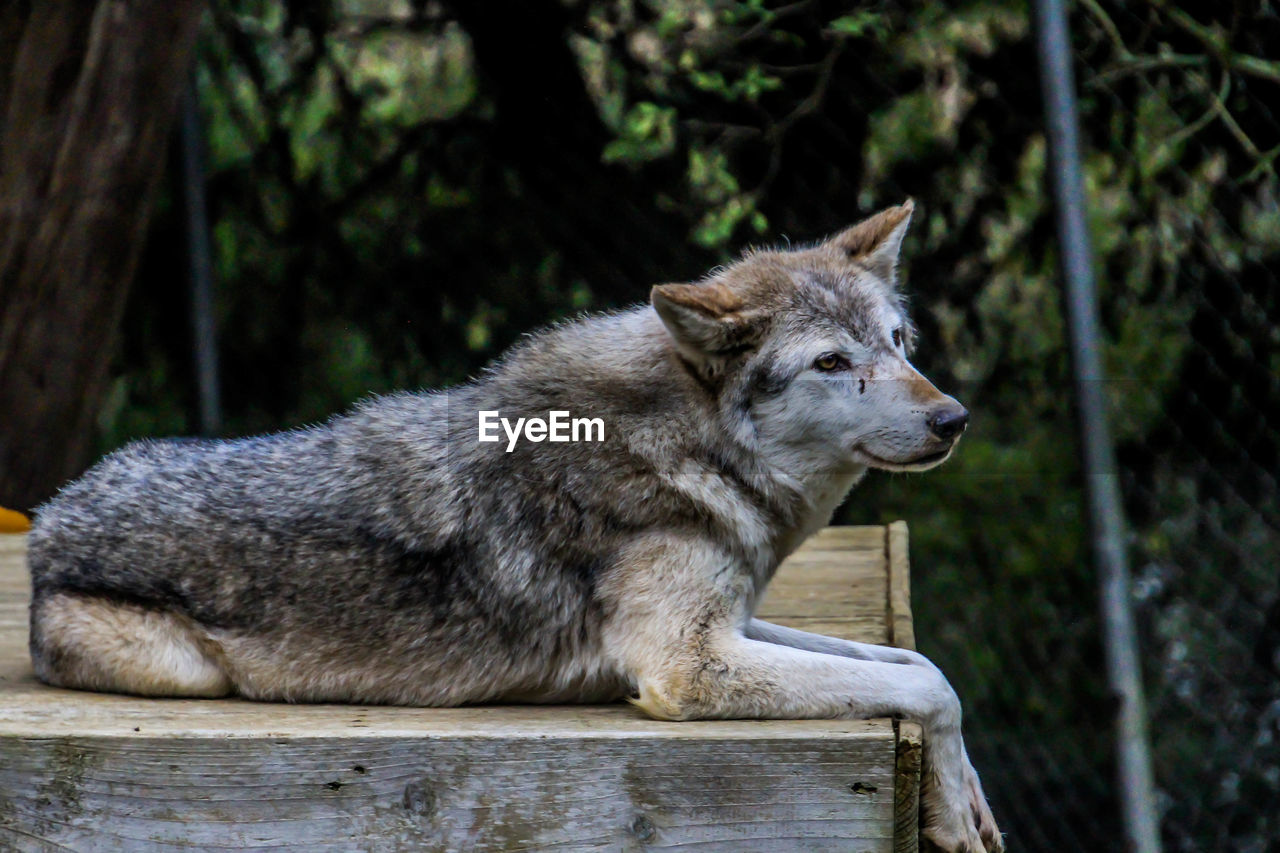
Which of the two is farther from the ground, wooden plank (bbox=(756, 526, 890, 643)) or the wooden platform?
wooden plank (bbox=(756, 526, 890, 643))

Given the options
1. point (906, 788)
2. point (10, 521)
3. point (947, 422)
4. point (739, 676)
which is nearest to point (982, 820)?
point (906, 788)

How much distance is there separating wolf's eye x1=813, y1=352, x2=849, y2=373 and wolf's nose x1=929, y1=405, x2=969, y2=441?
0.20 m

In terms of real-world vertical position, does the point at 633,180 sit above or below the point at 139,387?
above

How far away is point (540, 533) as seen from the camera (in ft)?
7.66

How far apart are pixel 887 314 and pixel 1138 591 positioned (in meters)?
2.02

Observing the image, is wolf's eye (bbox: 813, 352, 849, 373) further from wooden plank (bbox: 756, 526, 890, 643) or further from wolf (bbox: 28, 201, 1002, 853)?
wooden plank (bbox: 756, 526, 890, 643)

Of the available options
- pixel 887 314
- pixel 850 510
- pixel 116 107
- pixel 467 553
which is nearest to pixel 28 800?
pixel 467 553

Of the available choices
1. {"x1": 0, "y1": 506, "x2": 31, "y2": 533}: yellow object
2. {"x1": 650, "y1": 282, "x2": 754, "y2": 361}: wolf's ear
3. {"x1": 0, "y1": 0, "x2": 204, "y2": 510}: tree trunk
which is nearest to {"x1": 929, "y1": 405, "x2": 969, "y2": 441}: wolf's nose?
{"x1": 650, "y1": 282, "x2": 754, "y2": 361}: wolf's ear

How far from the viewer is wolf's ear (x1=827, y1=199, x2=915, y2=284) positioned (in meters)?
2.68

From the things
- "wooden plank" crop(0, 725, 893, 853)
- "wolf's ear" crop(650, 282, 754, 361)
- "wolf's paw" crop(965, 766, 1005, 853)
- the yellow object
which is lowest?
"wolf's paw" crop(965, 766, 1005, 853)

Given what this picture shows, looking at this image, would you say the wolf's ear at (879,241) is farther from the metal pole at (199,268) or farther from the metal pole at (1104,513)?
the metal pole at (199,268)

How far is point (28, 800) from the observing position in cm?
206

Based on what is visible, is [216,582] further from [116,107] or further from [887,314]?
[116,107]

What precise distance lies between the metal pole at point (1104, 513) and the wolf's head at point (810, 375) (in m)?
0.98
